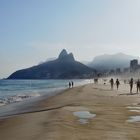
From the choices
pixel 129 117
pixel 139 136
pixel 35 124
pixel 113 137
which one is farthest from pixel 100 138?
pixel 129 117

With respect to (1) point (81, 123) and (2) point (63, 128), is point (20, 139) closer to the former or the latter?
(2) point (63, 128)

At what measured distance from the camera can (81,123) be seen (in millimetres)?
→ 15781

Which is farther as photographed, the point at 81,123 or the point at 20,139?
the point at 81,123

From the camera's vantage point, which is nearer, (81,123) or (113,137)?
(113,137)

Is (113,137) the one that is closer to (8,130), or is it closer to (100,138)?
(100,138)

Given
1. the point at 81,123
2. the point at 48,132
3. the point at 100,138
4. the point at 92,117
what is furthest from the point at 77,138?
the point at 92,117

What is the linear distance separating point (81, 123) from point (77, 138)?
3666 millimetres

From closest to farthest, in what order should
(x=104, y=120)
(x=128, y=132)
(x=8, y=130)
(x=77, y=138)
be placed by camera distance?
1. (x=77, y=138)
2. (x=128, y=132)
3. (x=8, y=130)
4. (x=104, y=120)

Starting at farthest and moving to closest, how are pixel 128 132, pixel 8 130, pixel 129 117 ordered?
pixel 129 117
pixel 8 130
pixel 128 132

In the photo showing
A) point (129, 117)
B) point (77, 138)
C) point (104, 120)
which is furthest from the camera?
point (129, 117)

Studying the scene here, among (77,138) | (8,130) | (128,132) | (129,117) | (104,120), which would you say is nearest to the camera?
(77,138)

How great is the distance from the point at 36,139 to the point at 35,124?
3955mm

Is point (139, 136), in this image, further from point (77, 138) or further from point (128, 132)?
point (77, 138)

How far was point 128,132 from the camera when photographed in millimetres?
13344
